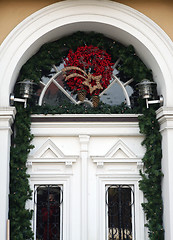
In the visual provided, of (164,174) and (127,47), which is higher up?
(127,47)

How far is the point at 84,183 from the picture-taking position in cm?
746

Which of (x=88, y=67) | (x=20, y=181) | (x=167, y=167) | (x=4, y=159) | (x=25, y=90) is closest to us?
(x=4, y=159)

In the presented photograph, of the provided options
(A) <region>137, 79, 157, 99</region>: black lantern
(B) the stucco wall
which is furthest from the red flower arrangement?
(B) the stucco wall

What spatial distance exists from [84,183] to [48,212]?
0.73m

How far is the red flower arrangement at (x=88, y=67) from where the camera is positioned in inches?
306

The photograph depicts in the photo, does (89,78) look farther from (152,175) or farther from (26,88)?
(152,175)

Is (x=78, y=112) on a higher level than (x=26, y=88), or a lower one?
lower

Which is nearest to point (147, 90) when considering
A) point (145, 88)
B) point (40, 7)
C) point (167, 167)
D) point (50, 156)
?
point (145, 88)

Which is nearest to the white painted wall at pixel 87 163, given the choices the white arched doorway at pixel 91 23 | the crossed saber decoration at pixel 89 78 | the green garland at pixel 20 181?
the green garland at pixel 20 181

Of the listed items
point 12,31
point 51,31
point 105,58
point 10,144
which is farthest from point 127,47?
point 10,144

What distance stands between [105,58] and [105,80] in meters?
0.37

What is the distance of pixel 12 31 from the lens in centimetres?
723

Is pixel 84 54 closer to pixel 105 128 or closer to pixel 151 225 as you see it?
pixel 105 128

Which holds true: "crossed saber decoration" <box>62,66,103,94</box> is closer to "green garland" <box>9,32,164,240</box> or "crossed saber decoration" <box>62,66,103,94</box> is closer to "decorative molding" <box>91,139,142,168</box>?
"green garland" <box>9,32,164,240</box>
